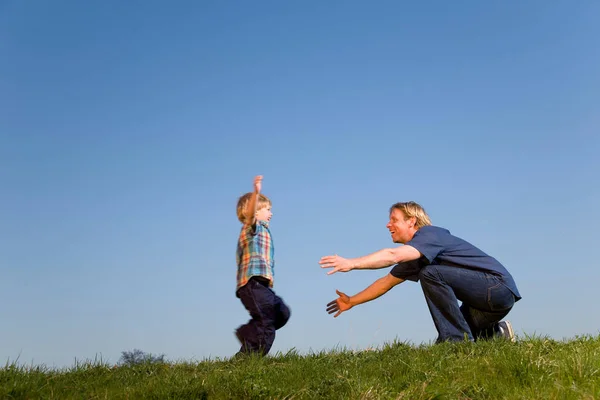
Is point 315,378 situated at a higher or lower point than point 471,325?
lower

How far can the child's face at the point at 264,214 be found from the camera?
9.45 meters

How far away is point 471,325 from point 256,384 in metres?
4.27

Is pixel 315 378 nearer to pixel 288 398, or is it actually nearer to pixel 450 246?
pixel 288 398

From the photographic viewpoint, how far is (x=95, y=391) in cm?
654

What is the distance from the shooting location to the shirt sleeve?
8.59 meters

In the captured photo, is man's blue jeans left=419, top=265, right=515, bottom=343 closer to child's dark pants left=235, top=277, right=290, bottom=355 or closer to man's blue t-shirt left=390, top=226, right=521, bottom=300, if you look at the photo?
man's blue t-shirt left=390, top=226, right=521, bottom=300

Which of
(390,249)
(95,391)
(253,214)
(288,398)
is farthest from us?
(253,214)

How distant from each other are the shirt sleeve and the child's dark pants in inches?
83.6

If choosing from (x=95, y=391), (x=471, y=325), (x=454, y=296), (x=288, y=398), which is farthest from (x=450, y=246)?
(x=95, y=391)

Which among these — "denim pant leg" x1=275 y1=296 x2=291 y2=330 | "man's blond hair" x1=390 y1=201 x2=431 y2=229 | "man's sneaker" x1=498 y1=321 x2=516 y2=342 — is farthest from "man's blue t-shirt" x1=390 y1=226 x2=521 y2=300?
"denim pant leg" x1=275 y1=296 x2=291 y2=330

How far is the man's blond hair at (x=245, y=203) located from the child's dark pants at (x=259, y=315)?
930 millimetres

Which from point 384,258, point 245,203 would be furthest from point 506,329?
point 245,203

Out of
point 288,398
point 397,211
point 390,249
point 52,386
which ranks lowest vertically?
point 288,398

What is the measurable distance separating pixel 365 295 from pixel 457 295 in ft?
4.60
